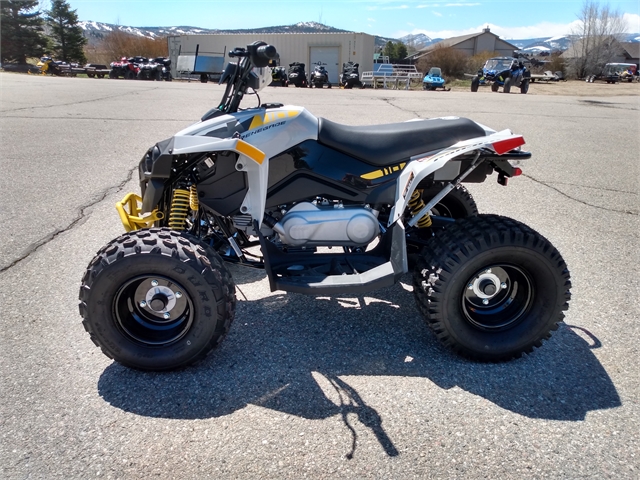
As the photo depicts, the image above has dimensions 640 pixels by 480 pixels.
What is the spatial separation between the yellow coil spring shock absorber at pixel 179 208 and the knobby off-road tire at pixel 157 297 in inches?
11.4

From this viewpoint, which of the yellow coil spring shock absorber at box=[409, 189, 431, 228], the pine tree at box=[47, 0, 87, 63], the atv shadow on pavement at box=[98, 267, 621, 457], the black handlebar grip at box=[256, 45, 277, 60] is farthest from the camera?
the pine tree at box=[47, 0, 87, 63]

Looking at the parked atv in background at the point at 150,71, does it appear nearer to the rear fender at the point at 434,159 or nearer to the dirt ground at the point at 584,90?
the dirt ground at the point at 584,90

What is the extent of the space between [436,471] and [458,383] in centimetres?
72

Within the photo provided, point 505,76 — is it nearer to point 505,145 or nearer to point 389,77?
point 389,77

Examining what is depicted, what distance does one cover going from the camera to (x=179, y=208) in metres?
3.27

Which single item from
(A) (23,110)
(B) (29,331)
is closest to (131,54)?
(A) (23,110)

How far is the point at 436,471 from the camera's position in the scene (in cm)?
236

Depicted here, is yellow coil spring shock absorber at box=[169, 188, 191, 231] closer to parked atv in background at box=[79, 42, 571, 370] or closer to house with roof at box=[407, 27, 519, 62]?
parked atv in background at box=[79, 42, 571, 370]

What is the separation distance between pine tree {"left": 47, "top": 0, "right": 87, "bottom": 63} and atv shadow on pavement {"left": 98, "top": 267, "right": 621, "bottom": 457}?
59.2 metres

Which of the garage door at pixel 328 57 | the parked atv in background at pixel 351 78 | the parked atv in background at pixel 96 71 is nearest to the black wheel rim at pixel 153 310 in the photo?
the parked atv in background at pixel 351 78

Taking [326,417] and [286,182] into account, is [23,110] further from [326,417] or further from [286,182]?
[326,417]

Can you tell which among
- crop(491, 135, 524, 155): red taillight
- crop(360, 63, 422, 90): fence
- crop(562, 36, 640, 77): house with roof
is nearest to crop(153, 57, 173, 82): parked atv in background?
crop(360, 63, 422, 90): fence

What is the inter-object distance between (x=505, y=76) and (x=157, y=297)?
28.7 m

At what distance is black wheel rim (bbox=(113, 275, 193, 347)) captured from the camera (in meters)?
2.97
